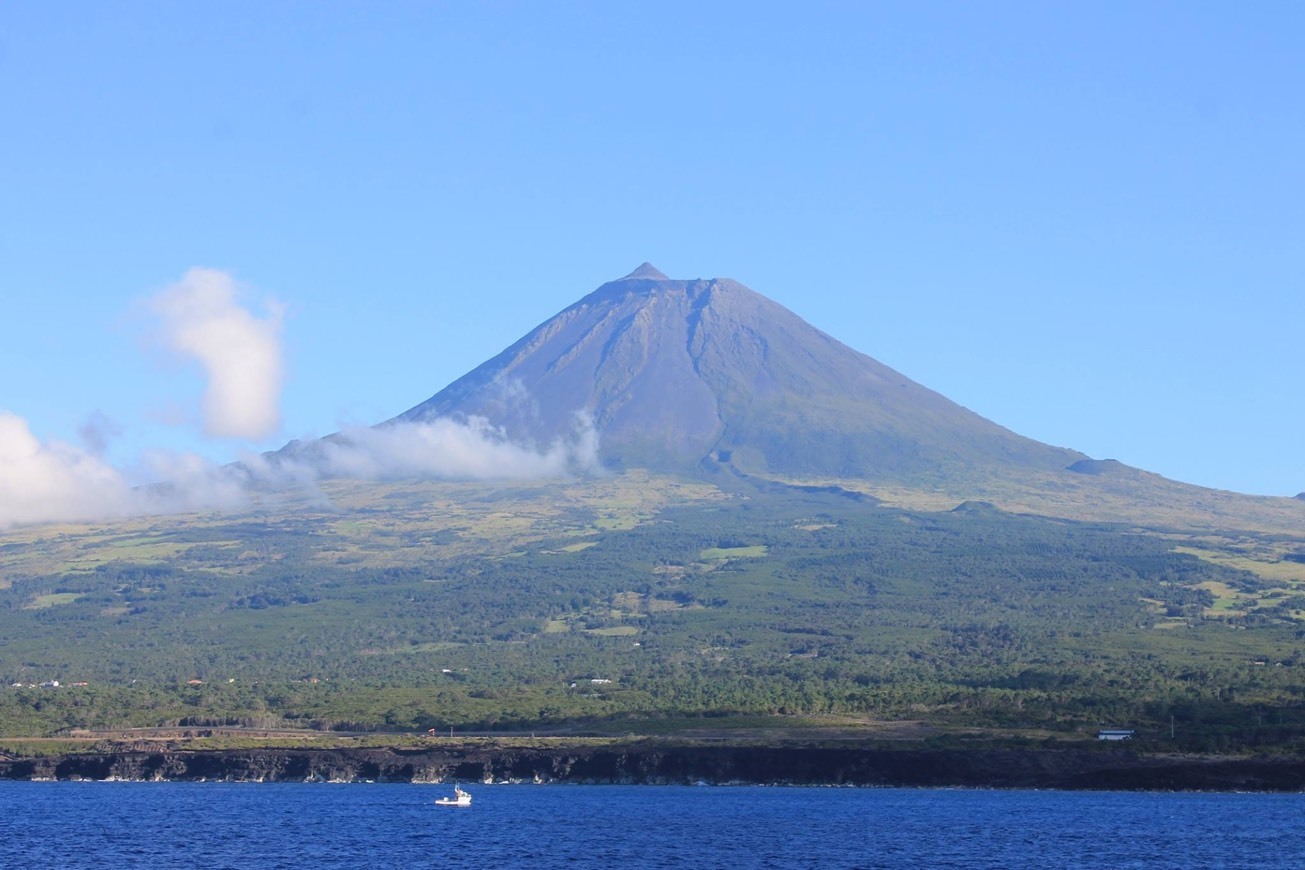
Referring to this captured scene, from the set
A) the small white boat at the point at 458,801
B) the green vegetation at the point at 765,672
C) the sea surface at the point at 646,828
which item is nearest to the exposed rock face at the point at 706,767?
the sea surface at the point at 646,828

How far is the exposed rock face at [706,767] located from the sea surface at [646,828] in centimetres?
116

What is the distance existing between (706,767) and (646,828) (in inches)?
996

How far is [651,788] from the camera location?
116250mm

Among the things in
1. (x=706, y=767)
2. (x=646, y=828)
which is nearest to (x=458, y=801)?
(x=706, y=767)

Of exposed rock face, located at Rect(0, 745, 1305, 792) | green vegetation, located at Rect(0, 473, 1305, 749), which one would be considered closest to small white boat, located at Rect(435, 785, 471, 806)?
exposed rock face, located at Rect(0, 745, 1305, 792)

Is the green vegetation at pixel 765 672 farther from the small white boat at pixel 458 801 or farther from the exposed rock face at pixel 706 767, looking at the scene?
the small white boat at pixel 458 801

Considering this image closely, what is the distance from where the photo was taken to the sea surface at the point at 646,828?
Result: 7394 centimetres

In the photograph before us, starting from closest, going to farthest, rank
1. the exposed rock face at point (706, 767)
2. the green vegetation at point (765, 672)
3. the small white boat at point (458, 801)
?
the small white boat at point (458, 801) < the exposed rock face at point (706, 767) < the green vegetation at point (765, 672)

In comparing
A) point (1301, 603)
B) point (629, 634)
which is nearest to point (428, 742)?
point (629, 634)

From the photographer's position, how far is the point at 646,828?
86500 mm

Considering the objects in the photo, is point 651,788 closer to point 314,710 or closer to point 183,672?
point 314,710

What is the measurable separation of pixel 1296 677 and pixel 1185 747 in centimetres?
3001

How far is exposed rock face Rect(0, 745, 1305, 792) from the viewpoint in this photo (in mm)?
102625

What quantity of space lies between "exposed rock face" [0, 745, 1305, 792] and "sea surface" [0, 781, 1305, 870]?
1.16m
